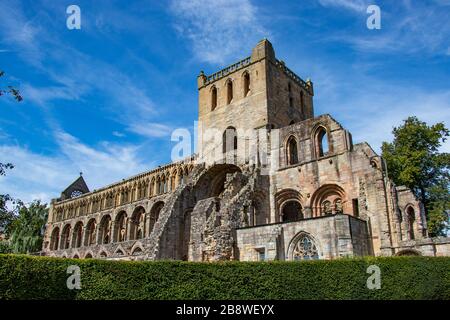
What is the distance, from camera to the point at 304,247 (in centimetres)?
1878

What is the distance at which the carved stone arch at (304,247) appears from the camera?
1830 cm

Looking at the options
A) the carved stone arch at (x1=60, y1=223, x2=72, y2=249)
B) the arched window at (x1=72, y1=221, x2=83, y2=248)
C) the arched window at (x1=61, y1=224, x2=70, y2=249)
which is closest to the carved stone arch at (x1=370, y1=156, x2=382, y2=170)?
the arched window at (x1=72, y1=221, x2=83, y2=248)

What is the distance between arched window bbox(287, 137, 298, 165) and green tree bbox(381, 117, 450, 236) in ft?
26.4

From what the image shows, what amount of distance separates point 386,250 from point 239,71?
17756 mm

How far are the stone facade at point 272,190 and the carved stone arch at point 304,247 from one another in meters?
0.05

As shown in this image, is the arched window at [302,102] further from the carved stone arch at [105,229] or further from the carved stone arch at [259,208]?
the carved stone arch at [105,229]

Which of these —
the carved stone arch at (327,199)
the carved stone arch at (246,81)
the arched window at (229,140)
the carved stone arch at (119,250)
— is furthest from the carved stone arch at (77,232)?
the carved stone arch at (327,199)

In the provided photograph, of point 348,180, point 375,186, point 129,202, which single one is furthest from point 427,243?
point 129,202

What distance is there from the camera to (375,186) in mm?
20578

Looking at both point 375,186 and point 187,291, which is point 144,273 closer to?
point 187,291

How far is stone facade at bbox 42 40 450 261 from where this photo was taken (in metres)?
19.1

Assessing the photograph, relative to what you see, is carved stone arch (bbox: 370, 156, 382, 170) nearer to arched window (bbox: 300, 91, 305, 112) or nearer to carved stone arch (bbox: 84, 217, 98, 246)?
arched window (bbox: 300, 91, 305, 112)

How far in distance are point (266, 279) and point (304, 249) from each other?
18.6 feet

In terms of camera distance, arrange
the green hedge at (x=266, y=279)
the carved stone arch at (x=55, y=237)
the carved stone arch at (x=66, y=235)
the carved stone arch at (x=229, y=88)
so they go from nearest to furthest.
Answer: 1. the green hedge at (x=266, y=279)
2. the carved stone arch at (x=229, y=88)
3. the carved stone arch at (x=66, y=235)
4. the carved stone arch at (x=55, y=237)
